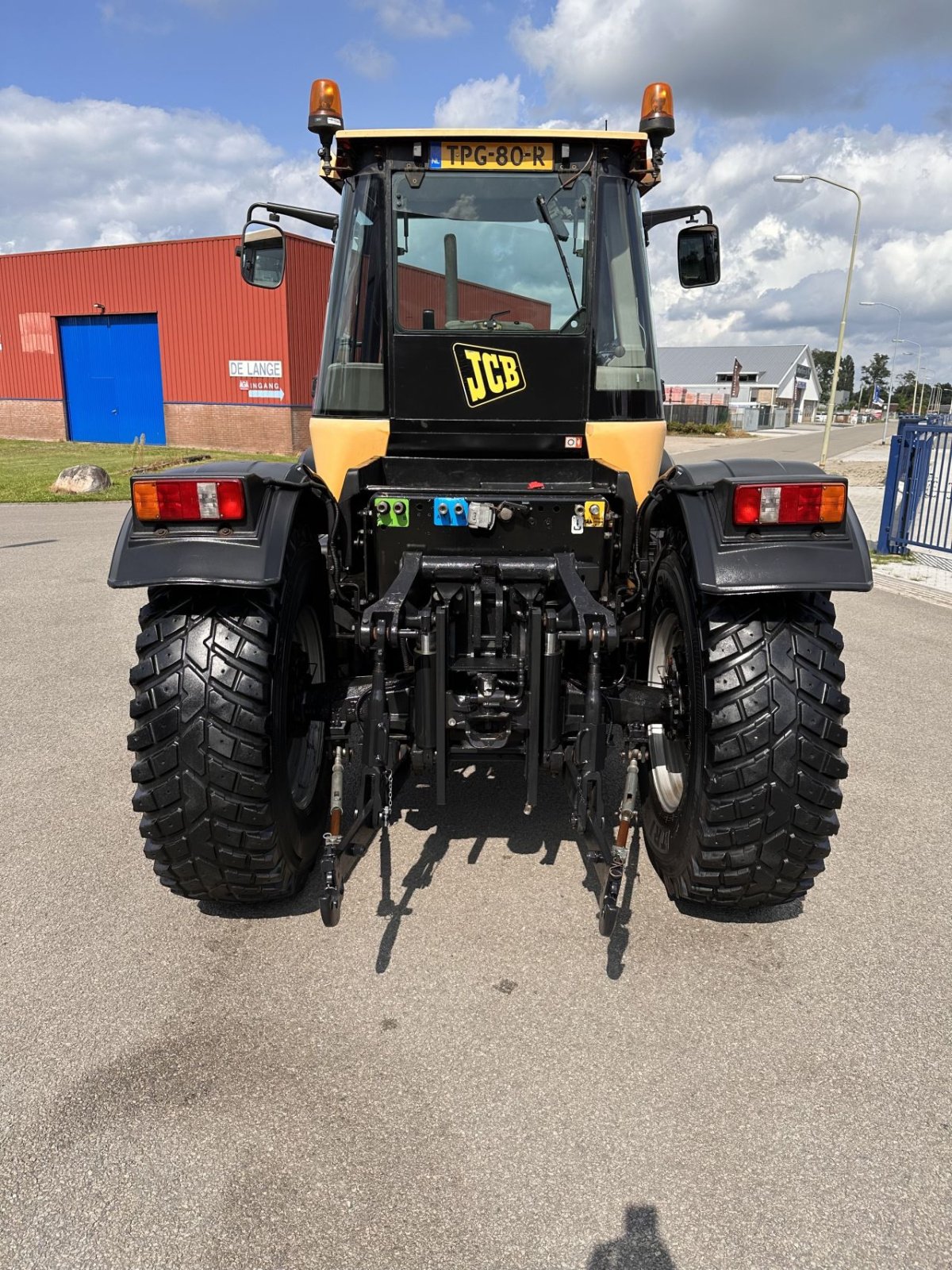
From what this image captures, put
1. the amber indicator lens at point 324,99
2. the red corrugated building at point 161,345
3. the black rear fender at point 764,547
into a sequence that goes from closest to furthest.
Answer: the black rear fender at point 764,547 → the amber indicator lens at point 324,99 → the red corrugated building at point 161,345

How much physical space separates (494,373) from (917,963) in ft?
8.52

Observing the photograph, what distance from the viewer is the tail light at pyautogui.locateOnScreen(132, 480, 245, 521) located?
2957 mm

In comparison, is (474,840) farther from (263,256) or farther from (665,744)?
(263,256)

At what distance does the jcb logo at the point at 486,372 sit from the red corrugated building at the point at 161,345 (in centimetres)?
2075

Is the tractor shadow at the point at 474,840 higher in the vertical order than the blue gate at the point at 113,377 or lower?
lower

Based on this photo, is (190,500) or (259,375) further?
(259,375)

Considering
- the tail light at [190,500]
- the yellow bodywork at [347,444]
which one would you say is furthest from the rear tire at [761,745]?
the tail light at [190,500]

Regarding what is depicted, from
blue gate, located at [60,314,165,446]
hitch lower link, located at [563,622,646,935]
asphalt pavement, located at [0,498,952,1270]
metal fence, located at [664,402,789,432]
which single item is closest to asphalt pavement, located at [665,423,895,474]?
metal fence, located at [664,402,789,432]

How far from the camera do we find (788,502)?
2.91 meters

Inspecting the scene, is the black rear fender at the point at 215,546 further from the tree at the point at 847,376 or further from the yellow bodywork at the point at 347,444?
the tree at the point at 847,376

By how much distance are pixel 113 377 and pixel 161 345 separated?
7.24ft

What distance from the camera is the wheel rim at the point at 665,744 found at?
3561 millimetres

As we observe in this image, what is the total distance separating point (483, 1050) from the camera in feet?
8.72

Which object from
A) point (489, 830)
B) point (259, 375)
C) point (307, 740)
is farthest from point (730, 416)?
point (307, 740)
